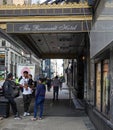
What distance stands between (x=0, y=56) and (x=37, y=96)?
2407 inches

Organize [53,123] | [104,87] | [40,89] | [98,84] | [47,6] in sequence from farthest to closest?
[40,89], [47,6], [53,123], [98,84], [104,87]

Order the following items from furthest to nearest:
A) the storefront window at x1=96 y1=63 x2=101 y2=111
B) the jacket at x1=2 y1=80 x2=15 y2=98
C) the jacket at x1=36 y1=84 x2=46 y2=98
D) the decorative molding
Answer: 1. the jacket at x1=2 y1=80 x2=15 y2=98
2. the jacket at x1=36 y1=84 x2=46 y2=98
3. the decorative molding
4. the storefront window at x1=96 y1=63 x2=101 y2=111

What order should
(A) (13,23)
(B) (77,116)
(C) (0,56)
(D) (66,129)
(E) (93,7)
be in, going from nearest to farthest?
(D) (66,129) → (E) (93,7) → (A) (13,23) → (B) (77,116) → (C) (0,56)

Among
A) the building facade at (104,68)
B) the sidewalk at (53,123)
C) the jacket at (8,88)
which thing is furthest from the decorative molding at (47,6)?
the sidewalk at (53,123)

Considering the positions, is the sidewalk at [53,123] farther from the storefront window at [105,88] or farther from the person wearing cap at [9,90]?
the storefront window at [105,88]

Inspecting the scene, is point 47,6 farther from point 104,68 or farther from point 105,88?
point 105,88

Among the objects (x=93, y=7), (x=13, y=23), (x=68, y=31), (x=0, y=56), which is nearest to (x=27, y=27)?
(x=13, y=23)

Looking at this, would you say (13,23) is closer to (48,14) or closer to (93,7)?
(48,14)

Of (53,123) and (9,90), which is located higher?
(9,90)

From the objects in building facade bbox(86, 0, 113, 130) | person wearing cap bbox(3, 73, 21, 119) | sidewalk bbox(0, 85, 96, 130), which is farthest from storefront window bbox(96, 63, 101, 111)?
person wearing cap bbox(3, 73, 21, 119)

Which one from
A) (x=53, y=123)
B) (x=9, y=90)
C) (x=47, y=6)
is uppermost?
(x=47, y=6)

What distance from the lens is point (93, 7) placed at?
14102 mm

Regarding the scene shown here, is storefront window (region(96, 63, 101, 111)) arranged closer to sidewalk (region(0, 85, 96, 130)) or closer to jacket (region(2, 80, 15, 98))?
sidewalk (region(0, 85, 96, 130))

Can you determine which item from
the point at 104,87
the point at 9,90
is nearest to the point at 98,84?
the point at 104,87
